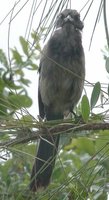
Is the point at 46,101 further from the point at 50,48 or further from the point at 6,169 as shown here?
the point at 6,169

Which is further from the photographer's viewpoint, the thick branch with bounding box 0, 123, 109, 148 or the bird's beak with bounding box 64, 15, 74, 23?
the bird's beak with bounding box 64, 15, 74, 23

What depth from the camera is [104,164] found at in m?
1.62

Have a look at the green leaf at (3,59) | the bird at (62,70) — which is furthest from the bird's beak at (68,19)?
the green leaf at (3,59)

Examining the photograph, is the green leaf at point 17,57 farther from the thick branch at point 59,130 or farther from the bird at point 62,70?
the thick branch at point 59,130

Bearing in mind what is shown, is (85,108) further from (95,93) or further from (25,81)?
(25,81)

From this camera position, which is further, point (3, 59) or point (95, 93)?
point (3, 59)

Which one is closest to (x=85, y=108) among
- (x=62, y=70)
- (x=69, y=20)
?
(x=62, y=70)

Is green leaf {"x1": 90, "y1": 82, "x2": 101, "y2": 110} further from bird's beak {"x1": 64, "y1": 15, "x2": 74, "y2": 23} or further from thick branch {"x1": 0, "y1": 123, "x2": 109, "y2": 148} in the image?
bird's beak {"x1": 64, "y1": 15, "x2": 74, "y2": 23}

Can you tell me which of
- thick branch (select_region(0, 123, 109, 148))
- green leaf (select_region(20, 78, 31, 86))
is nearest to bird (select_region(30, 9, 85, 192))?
green leaf (select_region(20, 78, 31, 86))

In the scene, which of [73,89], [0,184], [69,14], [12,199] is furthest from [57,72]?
[12,199]

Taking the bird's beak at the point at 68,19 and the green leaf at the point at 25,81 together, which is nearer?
the green leaf at the point at 25,81

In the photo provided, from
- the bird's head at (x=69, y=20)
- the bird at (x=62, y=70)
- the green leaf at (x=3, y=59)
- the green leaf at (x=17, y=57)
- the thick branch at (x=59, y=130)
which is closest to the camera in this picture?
the thick branch at (x=59, y=130)

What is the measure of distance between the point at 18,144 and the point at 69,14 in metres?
2.51

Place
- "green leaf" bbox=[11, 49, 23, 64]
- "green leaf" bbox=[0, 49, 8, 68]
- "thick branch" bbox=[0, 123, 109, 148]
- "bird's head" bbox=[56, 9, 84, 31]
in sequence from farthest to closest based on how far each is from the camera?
"bird's head" bbox=[56, 9, 84, 31]
"green leaf" bbox=[11, 49, 23, 64]
"green leaf" bbox=[0, 49, 8, 68]
"thick branch" bbox=[0, 123, 109, 148]
